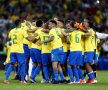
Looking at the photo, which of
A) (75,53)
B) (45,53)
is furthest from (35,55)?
(75,53)

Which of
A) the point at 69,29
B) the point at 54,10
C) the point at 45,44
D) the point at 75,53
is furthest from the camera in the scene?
the point at 54,10

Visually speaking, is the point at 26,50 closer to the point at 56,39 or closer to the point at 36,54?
the point at 36,54

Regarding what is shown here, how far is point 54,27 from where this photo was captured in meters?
24.7

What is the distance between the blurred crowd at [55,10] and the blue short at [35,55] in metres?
15.1

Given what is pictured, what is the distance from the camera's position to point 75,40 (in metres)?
24.8

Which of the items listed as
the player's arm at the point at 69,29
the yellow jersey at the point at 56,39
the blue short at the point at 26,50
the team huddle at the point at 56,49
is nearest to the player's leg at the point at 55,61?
the team huddle at the point at 56,49

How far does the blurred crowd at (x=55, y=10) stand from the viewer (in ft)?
138

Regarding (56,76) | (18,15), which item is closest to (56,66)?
(56,76)

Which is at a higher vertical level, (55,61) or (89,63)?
(55,61)

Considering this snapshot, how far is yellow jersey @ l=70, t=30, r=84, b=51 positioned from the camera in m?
24.8

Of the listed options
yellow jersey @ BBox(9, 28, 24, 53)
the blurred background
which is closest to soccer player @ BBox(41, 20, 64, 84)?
yellow jersey @ BBox(9, 28, 24, 53)

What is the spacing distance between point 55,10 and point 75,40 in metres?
19.0

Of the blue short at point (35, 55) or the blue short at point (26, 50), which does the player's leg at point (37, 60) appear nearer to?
the blue short at point (35, 55)

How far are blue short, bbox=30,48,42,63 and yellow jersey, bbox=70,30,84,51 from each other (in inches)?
51.4
